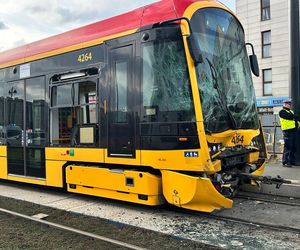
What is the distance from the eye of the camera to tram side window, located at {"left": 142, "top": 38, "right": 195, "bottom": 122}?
5625 mm

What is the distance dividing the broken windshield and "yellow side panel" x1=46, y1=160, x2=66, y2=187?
3248 millimetres

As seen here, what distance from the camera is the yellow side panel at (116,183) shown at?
5.97 m

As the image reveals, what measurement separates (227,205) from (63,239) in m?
2.42

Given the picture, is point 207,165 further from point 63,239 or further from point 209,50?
point 63,239

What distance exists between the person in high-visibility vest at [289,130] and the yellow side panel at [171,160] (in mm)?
4979

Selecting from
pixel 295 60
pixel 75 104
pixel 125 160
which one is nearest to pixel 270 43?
pixel 295 60

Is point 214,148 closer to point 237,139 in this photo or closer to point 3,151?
point 237,139

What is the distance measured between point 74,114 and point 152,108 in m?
1.94

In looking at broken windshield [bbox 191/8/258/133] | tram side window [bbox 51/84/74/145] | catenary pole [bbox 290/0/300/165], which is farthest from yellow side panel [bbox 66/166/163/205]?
catenary pole [bbox 290/0/300/165]

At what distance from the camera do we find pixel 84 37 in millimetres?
7176

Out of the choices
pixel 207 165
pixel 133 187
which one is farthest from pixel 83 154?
pixel 207 165

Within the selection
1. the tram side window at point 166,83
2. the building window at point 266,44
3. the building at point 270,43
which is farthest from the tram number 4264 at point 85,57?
the building window at point 266,44

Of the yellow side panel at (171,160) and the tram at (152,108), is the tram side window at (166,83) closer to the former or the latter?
the tram at (152,108)

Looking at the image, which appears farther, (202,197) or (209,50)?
(209,50)
